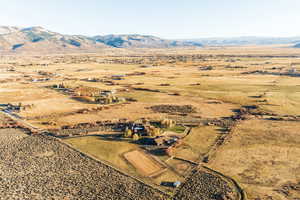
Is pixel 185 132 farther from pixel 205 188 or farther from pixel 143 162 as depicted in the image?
A: pixel 205 188

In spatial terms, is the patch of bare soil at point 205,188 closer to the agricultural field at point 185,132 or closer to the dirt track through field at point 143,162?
the agricultural field at point 185,132

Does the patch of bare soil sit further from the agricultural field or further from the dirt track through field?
the dirt track through field

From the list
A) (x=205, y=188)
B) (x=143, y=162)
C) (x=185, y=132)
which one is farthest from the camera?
(x=185, y=132)

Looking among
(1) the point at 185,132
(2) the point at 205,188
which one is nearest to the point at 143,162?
(2) the point at 205,188

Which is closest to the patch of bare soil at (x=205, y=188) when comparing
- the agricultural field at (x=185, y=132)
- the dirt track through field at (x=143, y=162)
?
the agricultural field at (x=185, y=132)

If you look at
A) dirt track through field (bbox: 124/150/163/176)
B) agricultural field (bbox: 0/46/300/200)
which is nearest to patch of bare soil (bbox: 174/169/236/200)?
agricultural field (bbox: 0/46/300/200)

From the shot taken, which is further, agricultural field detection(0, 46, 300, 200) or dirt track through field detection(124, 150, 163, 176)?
dirt track through field detection(124, 150, 163, 176)

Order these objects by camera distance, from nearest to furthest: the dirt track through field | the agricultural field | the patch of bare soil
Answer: the patch of bare soil, the agricultural field, the dirt track through field

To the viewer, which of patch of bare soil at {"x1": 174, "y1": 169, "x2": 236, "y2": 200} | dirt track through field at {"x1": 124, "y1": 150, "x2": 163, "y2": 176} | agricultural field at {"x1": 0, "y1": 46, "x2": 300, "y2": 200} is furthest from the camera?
dirt track through field at {"x1": 124, "y1": 150, "x2": 163, "y2": 176}
